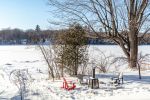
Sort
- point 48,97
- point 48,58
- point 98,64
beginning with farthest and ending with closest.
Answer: point 98,64 → point 48,58 → point 48,97

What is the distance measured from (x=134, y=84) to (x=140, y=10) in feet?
24.5

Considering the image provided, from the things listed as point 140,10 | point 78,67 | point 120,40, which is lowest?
A: point 78,67

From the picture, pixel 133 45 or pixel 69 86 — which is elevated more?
pixel 133 45

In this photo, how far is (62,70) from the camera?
14.2 meters

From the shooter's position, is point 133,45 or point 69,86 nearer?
point 69,86

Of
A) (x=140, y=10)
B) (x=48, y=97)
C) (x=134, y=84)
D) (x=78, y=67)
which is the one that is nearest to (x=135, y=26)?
(x=140, y=10)

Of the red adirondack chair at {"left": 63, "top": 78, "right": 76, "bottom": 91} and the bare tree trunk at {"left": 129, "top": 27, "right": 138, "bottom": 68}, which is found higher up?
the bare tree trunk at {"left": 129, "top": 27, "right": 138, "bottom": 68}

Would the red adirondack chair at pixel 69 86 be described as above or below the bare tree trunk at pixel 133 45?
below

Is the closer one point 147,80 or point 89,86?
point 89,86

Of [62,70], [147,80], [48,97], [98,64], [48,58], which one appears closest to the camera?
[48,97]

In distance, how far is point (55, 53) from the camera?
14.4 meters

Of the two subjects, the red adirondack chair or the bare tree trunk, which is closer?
the red adirondack chair

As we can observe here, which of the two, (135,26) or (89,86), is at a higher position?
(135,26)

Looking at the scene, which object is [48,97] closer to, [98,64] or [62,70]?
[62,70]
